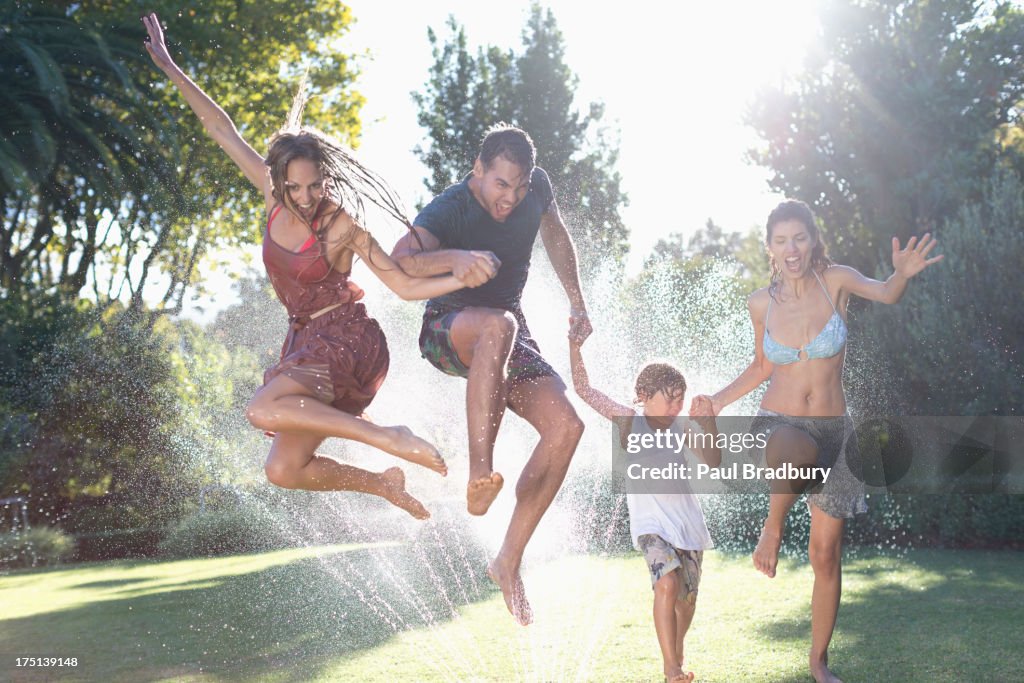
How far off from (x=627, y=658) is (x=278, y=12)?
1687 cm

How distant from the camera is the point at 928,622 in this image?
7734 mm

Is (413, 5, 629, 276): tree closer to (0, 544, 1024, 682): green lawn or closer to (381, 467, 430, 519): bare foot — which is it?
(0, 544, 1024, 682): green lawn

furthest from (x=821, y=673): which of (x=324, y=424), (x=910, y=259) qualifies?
(x=324, y=424)

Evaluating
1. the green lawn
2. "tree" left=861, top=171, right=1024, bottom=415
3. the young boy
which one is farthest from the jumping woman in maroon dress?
"tree" left=861, top=171, right=1024, bottom=415

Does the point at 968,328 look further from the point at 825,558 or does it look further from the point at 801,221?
the point at 801,221

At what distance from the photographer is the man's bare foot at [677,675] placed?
15.5ft

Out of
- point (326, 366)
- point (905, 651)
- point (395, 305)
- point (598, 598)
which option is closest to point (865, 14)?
point (395, 305)

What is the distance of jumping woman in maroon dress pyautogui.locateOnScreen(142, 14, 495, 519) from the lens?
400 cm

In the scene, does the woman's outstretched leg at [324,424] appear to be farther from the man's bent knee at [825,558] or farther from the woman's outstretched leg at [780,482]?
the man's bent knee at [825,558]

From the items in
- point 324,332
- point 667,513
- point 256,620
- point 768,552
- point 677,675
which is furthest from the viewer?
point 256,620

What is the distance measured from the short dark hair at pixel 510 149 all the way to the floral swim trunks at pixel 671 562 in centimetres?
210

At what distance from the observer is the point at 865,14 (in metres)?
18.1

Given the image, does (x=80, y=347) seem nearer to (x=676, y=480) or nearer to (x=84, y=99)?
(x=84, y=99)

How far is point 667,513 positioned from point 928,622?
3576 mm
